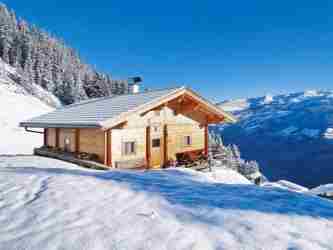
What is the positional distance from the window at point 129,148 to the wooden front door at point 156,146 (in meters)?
1.02

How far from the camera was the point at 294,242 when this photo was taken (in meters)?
3.41

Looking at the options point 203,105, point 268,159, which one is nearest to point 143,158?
point 203,105

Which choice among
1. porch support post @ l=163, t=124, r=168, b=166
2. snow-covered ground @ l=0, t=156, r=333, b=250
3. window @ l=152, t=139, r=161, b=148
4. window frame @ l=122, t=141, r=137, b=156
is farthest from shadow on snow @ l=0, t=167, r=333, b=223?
porch support post @ l=163, t=124, r=168, b=166

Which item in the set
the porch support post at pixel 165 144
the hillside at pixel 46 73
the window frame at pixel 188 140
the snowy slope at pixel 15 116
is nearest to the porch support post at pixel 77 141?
the porch support post at pixel 165 144

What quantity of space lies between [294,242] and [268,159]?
132 m

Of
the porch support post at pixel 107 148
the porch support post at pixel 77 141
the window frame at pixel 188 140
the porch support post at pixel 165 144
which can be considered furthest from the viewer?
the window frame at pixel 188 140

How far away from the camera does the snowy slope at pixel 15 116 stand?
2523 cm

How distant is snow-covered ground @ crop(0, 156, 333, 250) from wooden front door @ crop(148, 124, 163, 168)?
8052mm

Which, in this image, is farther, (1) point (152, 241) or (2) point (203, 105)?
(2) point (203, 105)

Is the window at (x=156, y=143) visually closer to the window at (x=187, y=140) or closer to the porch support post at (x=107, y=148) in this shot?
the window at (x=187, y=140)

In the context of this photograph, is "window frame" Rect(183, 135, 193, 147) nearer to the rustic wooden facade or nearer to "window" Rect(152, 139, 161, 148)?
the rustic wooden facade

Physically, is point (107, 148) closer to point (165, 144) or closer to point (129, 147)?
point (129, 147)

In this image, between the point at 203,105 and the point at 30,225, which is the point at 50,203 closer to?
the point at 30,225

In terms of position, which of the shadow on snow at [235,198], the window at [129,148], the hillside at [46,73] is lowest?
the shadow on snow at [235,198]
